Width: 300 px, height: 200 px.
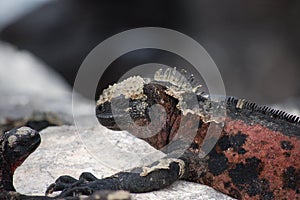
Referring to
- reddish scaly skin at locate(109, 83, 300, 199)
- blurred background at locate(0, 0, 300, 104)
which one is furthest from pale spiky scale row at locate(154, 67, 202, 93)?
blurred background at locate(0, 0, 300, 104)

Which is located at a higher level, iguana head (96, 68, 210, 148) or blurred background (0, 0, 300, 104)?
blurred background (0, 0, 300, 104)

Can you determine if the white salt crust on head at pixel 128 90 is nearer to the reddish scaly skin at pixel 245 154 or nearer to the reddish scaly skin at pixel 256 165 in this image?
the reddish scaly skin at pixel 245 154

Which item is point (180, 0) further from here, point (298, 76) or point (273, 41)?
point (298, 76)

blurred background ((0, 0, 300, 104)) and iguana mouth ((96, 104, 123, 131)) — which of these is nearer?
iguana mouth ((96, 104, 123, 131))

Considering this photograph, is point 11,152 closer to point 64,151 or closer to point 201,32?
point 64,151

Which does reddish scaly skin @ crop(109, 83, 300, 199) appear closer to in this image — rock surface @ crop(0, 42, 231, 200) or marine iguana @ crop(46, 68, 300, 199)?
marine iguana @ crop(46, 68, 300, 199)

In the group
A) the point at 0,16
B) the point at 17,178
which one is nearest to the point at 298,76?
the point at 0,16

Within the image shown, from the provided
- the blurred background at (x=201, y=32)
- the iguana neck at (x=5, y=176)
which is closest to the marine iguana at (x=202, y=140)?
the iguana neck at (x=5, y=176)
